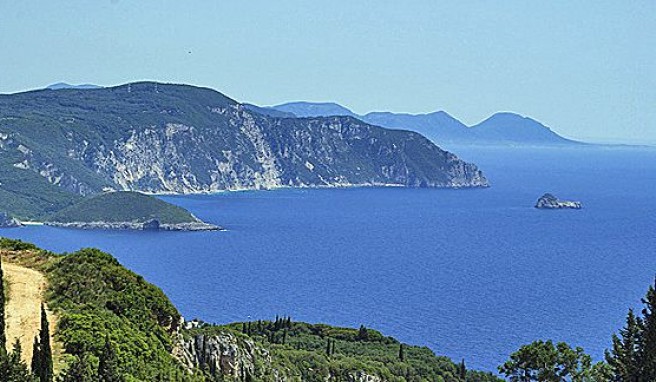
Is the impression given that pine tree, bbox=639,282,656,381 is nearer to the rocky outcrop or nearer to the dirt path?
the rocky outcrop

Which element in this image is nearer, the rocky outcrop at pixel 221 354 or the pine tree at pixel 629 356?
the pine tree at pixel 629 356

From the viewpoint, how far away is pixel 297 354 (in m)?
66.8

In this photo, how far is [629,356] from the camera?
3409 centimetres

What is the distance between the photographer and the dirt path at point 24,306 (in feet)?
99.1

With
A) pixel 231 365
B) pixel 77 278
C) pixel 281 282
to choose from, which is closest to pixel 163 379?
pixel 77 278

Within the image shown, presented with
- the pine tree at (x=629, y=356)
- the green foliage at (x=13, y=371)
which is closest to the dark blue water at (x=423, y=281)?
the pine tree at (x=629, y=356)

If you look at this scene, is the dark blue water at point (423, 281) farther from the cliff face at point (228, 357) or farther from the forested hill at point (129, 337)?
Answer: the forested hill at point (129, 337)

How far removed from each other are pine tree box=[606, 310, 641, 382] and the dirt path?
21.1m

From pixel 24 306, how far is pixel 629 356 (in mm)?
23375

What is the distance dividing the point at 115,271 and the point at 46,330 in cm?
1441

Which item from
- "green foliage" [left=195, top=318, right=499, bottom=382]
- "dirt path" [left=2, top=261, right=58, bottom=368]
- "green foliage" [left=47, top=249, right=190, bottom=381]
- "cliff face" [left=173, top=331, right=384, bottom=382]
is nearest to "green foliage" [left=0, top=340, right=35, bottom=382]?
"dirt path" [left=2, top=261, right=58, bottom=368]

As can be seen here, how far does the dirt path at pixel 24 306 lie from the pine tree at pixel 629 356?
21056 millimetres

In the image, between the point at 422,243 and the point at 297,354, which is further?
the point at 422,243

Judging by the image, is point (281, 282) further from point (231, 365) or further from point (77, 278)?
point (77, 278)
